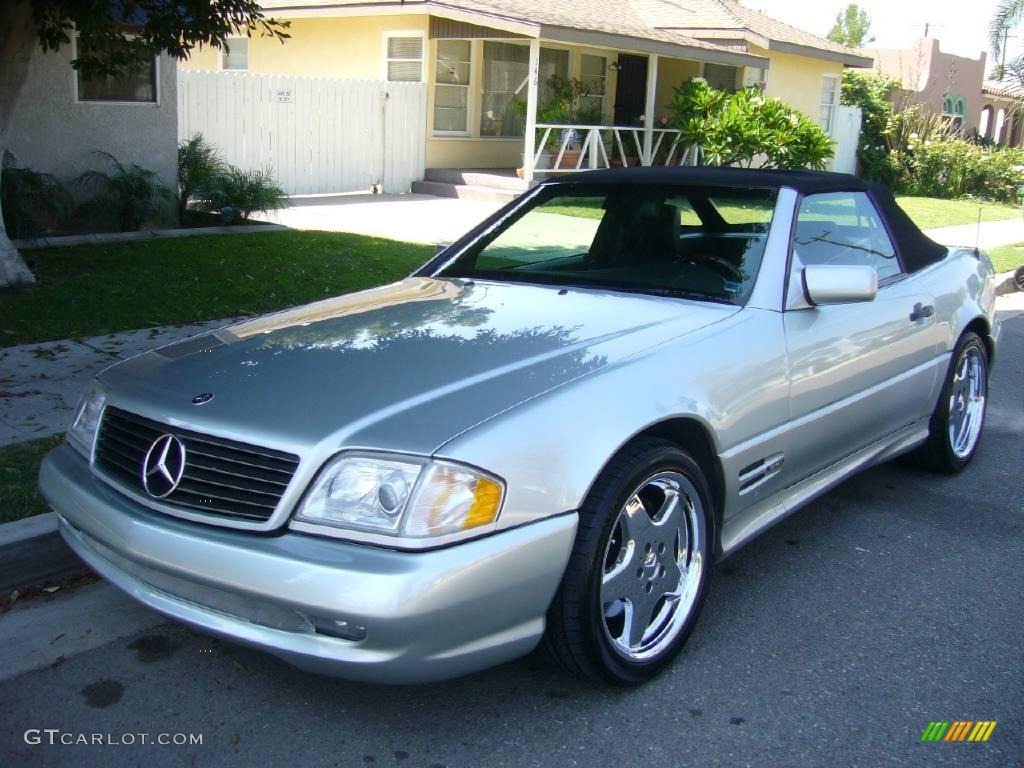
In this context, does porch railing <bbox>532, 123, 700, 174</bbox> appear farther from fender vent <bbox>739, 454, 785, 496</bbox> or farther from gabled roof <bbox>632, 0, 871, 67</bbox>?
fender vent <bbox>739, 454, 785, 496</bbox>

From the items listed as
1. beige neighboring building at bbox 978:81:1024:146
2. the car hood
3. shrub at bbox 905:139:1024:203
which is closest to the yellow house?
shrub at bbox 905:139:1024:203

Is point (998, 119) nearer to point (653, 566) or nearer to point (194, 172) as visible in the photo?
point (194, 172)

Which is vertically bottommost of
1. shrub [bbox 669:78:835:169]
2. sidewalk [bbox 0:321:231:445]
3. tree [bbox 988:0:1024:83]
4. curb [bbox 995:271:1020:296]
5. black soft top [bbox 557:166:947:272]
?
sidewalk [bbox 0:321:231:445]

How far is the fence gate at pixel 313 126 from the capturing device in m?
16.1

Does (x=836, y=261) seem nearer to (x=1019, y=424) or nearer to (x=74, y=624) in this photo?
(x=1019, y=424)

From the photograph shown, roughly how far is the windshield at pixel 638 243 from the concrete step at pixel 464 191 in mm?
12725

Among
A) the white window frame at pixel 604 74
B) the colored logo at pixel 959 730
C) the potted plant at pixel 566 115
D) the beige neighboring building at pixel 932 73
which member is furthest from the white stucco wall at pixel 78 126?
the beige neighboring building at pixel 932 73

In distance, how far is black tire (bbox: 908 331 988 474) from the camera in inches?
208

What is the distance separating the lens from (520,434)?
2.96 meters

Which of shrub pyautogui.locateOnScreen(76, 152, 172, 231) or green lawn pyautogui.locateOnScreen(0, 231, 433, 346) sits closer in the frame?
green lawn pyautogui.locateOnScreen(0, 231, 433, 346)

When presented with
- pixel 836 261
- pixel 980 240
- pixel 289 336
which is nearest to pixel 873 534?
pixel 836 261

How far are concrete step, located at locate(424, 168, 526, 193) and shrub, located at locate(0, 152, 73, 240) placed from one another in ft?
27.3

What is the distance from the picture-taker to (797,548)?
15.2 feet

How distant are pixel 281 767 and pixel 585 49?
20.6 metres
